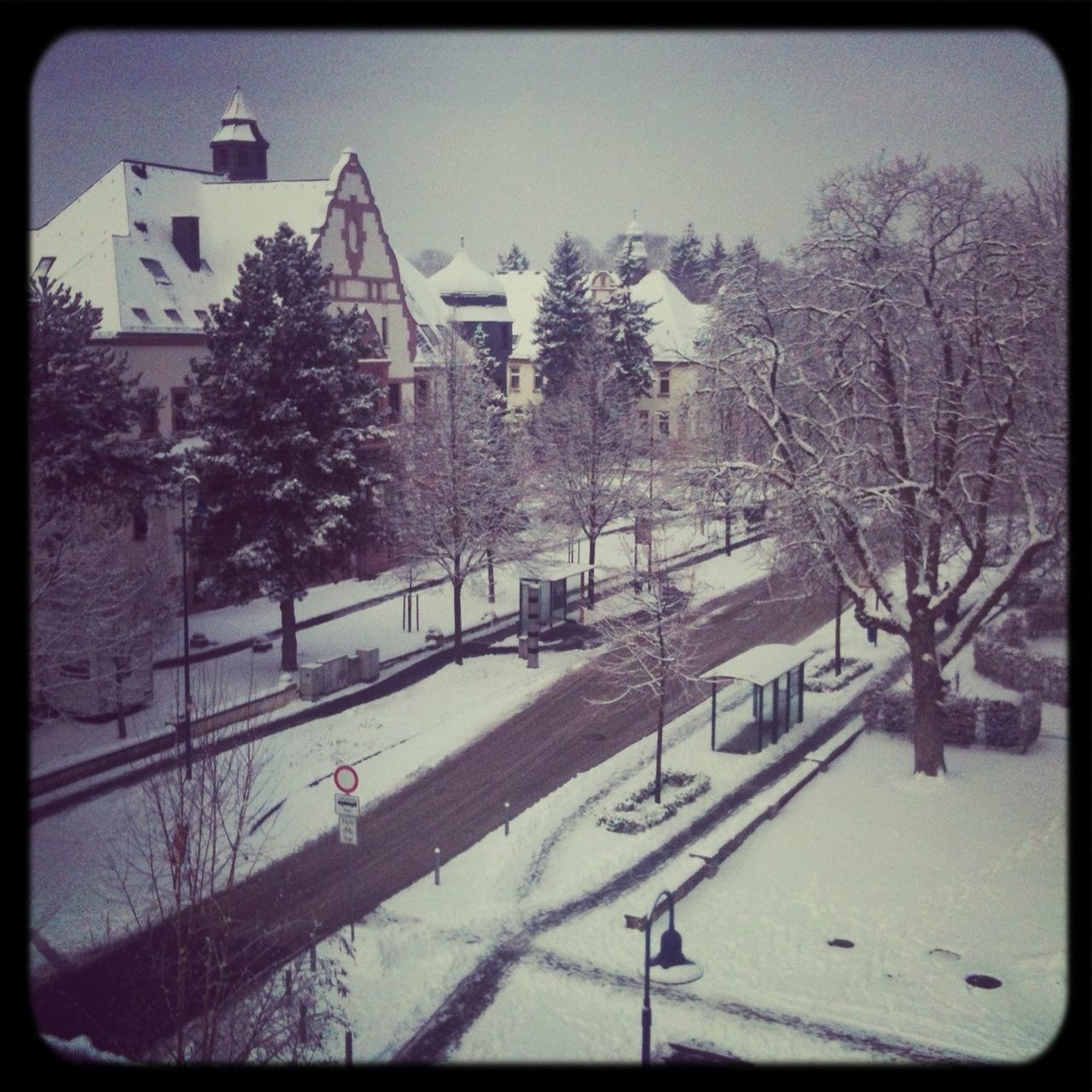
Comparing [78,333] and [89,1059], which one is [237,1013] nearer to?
[89,1059]

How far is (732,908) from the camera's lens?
54.4 feet

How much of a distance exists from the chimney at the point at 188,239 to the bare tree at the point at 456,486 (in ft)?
31.4

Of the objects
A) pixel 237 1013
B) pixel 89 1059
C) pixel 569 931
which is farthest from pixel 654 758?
pixel 89 1059

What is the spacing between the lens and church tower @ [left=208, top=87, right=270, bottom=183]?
44438mm

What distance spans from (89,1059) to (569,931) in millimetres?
7225

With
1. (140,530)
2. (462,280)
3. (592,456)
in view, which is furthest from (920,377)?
(462,280)

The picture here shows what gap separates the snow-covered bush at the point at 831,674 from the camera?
28288 mm

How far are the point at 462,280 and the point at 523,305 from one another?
25.9 feet

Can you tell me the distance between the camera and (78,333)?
84.0ft

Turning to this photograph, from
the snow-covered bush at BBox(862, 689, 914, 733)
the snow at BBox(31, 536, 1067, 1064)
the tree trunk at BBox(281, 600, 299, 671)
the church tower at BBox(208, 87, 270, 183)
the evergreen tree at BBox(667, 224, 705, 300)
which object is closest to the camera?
the snow at BBox(31, 536, 1067, 1064)

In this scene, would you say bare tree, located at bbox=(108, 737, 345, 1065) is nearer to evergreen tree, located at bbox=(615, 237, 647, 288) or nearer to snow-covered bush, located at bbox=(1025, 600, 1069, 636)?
snow-covered bush, located at bbox=(1025, 600, 1069, 636)

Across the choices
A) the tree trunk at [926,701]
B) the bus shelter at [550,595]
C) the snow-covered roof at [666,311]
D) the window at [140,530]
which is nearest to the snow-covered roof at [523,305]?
the snow-covered roof at [666,311]

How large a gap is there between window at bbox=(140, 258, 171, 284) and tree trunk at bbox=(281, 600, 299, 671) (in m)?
13.9

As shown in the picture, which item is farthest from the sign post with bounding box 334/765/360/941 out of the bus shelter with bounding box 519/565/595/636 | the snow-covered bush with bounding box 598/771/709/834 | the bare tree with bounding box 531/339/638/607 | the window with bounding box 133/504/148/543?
the bare tree with bounding box 531/339/638/607
